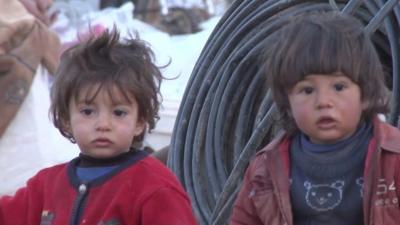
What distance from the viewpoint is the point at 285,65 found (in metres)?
2.84

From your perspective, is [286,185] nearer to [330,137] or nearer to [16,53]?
[330,137]

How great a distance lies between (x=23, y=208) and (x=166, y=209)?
1.53 ft

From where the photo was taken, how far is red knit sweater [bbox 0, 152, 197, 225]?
285 cm

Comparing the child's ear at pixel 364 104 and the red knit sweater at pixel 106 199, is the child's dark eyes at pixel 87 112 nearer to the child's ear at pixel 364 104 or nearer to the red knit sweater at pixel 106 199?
the red knit sweater at pixel 106 199

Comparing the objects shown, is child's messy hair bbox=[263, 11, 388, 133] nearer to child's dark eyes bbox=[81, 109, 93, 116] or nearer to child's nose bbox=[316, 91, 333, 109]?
child's nose bbox=[316, 91, 333, 109]

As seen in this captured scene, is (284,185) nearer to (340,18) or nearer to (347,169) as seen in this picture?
(347,169)

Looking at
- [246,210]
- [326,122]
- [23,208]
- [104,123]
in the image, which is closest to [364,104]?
[326,122]

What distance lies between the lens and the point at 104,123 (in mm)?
2896

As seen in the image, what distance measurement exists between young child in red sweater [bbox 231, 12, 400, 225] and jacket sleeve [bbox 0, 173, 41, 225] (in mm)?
A: 591

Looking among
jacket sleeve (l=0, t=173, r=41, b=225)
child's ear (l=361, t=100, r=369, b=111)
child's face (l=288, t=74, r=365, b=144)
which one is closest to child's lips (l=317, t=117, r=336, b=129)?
child's face (l=288, t=74, r=365, b=144)

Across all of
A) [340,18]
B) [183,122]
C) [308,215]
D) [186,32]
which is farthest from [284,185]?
[186,32]

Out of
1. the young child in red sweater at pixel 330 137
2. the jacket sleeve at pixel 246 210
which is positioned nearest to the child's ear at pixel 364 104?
the young child in red sweater at pixel 330 137

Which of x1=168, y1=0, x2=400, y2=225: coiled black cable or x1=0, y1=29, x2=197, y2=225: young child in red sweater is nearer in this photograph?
x1=0, y1=29, x2=197, y2=225: young child in red sweater

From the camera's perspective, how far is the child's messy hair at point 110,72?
2.93m
